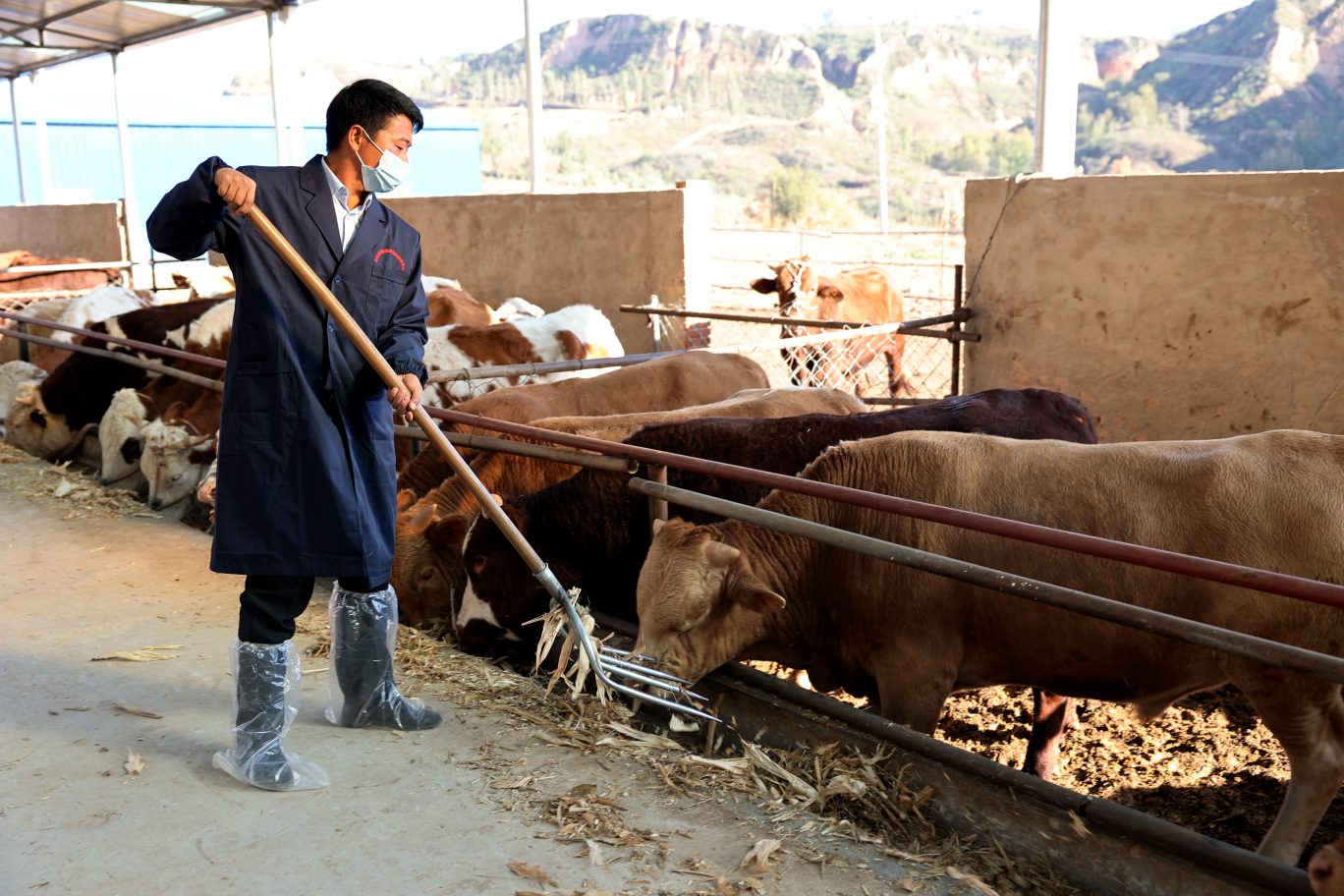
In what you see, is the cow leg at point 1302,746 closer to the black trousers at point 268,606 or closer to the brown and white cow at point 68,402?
the black trousers at point 268,606

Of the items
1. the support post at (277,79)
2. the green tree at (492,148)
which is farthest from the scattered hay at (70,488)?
the green tree at (492,148)

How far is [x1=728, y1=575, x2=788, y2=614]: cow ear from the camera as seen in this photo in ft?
11.5

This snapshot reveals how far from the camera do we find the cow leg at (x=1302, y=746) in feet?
10.3

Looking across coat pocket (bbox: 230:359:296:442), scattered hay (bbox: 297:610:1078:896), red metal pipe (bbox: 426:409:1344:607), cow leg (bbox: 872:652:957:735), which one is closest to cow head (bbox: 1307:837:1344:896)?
red metal pipe (bbox: 426:409:1344:607)

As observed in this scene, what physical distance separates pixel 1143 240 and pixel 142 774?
5610 millimetres

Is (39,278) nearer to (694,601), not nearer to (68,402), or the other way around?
(68,402)

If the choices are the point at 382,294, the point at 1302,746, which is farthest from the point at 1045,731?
the point at 382,294

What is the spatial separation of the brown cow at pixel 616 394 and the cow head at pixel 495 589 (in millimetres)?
1126

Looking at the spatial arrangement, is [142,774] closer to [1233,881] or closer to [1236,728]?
[1233,881]

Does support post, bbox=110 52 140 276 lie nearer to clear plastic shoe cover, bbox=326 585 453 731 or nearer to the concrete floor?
the concrete floor

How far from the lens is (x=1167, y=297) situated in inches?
240

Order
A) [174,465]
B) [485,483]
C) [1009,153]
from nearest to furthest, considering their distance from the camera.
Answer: [485,483] < [174,465] < [1009,153]

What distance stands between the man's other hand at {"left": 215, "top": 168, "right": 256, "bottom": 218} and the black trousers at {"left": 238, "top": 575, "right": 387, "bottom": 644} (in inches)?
40.8

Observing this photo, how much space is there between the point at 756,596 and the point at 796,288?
894 centimetres
